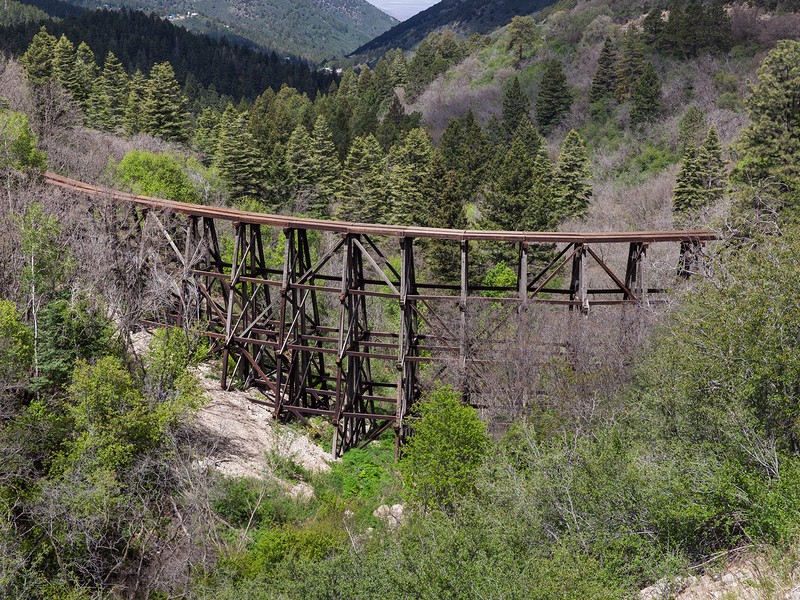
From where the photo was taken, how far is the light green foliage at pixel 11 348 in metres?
16.0

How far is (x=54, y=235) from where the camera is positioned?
18562mm

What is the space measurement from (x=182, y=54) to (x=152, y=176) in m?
91.5

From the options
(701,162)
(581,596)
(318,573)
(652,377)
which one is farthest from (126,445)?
(701,162)

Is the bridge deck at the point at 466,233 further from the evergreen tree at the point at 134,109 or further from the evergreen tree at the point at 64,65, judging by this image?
the evergreen tree at the point at 64,65

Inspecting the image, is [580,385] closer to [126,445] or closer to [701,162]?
[126,445]

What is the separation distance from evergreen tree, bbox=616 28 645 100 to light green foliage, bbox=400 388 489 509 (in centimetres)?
4796

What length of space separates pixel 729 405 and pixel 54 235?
16.6 metres

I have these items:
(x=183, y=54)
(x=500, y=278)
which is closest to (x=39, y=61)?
(x=500, y=278)

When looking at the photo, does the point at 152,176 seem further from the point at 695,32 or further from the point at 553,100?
the point at 695,32

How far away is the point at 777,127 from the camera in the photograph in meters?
25.2

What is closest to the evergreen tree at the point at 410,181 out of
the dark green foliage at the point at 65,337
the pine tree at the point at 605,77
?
the pine tree at the point at 605,77

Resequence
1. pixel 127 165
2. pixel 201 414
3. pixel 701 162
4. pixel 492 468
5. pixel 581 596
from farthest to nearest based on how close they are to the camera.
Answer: pixel 701 162
pixel 127 165
pixel 201 414
pixel 492 468
pixel 581 596

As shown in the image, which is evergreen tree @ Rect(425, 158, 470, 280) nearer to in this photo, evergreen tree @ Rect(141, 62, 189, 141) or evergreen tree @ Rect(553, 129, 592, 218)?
evergreen tree @ Rect(553, 129, 592, 218)

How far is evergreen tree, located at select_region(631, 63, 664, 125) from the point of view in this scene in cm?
5262
